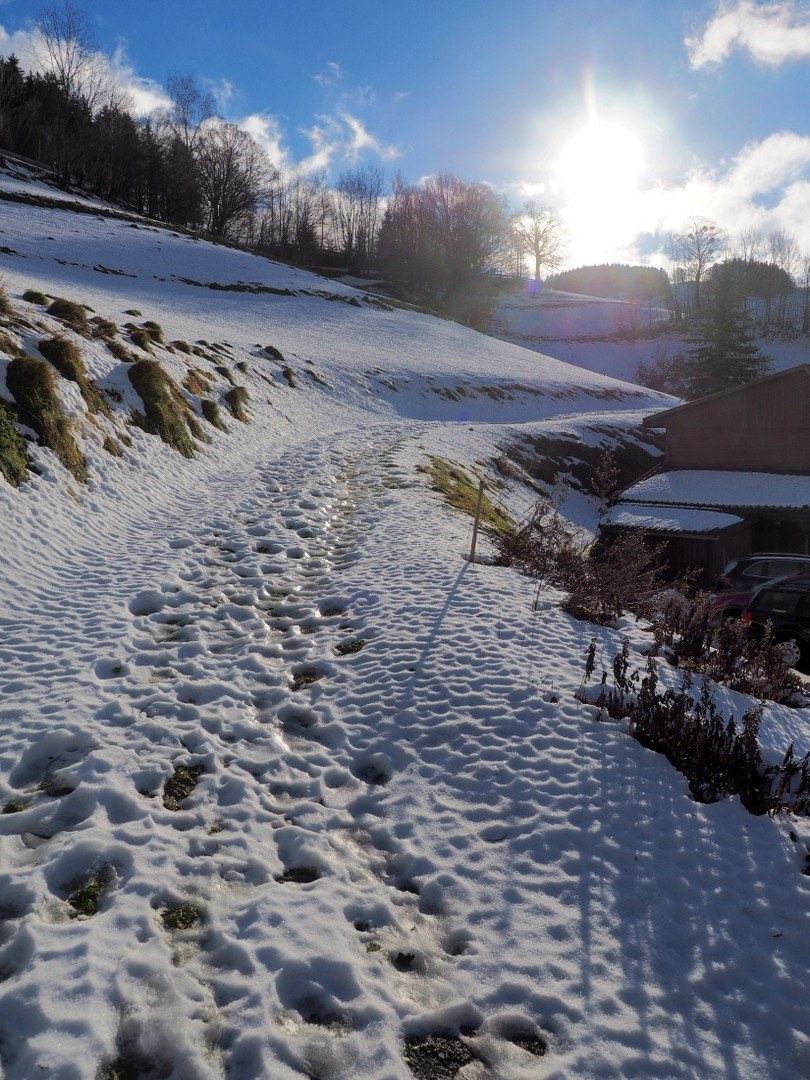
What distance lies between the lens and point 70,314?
550 inches

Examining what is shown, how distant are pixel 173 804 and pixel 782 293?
361 ft

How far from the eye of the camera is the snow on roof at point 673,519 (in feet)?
69.6

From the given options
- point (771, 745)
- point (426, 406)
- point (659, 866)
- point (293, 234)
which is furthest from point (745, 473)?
point (293, 234)

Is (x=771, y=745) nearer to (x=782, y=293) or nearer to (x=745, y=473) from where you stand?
(x=745, y=473)

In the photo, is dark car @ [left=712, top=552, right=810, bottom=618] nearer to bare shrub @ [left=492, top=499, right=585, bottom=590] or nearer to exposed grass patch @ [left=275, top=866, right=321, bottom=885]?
bare shrub @ [left=492, top=499, right=585, bottom=590]

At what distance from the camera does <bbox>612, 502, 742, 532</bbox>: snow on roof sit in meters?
21.2

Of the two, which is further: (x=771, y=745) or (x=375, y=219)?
(x=375, y=219)

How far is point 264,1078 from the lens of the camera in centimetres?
241

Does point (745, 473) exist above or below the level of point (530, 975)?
above

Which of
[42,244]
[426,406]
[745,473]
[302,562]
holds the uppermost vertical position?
[42,244]

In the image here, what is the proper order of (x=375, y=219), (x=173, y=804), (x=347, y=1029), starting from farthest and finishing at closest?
(x=375, y=219)
(x=173, y=804)
(x=347, y=1029)

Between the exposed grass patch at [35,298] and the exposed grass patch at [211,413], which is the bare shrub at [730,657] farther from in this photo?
the exposed grass patch at [35,298]

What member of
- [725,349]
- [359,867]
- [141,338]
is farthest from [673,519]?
[725,349]

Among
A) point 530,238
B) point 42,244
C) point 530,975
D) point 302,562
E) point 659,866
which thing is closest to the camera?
point 530,975
